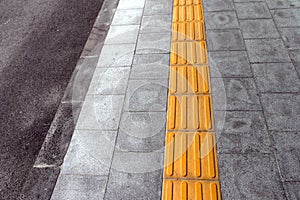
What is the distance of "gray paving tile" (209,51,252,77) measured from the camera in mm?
4074

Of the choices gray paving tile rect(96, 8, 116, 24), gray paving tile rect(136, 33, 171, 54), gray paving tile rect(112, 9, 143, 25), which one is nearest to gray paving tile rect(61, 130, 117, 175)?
gray paving tile rect(136, 33, 171, 54)

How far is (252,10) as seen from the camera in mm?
5309

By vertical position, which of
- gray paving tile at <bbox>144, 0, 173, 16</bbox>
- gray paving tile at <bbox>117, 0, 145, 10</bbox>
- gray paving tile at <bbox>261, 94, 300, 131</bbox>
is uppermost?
gray paving tile at <bbox>117, 0, 145, 10</bbox>

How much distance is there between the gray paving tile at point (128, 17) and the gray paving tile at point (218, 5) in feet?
4.52

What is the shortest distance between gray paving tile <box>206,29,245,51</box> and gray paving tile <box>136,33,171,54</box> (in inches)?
29.0

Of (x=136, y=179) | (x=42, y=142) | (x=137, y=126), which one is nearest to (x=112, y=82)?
(x=137, y=126)

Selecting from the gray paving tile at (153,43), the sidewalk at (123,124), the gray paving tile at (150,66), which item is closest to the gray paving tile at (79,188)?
the sidewalk at (123,124)

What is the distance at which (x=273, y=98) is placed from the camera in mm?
3688

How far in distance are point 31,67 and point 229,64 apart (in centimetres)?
342

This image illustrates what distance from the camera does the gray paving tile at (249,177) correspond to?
2824mm

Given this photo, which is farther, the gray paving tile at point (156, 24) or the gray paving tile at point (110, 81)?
the gray paving tile at point (156, 24)

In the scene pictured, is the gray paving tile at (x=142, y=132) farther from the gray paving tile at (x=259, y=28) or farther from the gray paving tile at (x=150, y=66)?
the gray paving tile at (x=259, y=28)

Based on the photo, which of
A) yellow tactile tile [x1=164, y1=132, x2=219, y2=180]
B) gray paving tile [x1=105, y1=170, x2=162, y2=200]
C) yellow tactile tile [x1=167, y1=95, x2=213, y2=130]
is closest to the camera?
gray paving tile [x1=105, y1=170, x2=162, y2=200]

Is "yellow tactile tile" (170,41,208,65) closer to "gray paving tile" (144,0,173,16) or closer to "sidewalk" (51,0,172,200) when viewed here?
"sidewalk" (51,0,172,200)
